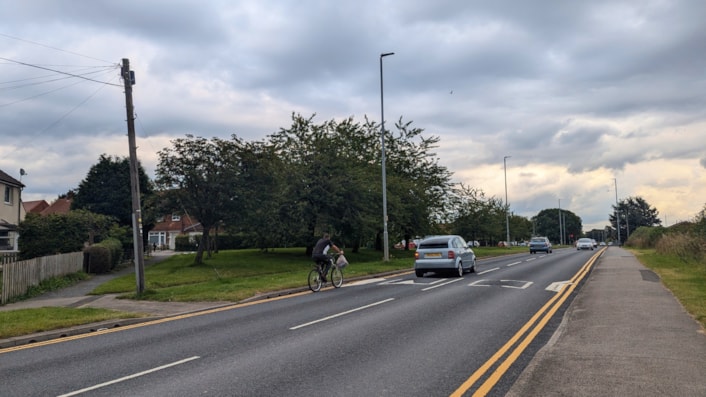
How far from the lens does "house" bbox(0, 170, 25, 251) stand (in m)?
36.5

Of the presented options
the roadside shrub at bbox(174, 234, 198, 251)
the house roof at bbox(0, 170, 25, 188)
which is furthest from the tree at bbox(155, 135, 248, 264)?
the roadside shrub at bbox(174, 234, 198, 251)

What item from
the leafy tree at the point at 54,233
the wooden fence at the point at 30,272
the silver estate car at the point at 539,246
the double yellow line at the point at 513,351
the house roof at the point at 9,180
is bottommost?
the silver estate car at the point at 539,246

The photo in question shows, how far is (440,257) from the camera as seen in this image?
20125 mm

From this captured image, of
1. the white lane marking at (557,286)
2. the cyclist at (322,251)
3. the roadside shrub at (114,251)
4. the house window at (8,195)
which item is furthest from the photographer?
the house window at (8,195)

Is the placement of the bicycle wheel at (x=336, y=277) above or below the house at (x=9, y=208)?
below

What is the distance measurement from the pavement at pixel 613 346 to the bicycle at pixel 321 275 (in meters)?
3.65

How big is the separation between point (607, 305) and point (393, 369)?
23.1 feet

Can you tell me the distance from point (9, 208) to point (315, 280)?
31.9m

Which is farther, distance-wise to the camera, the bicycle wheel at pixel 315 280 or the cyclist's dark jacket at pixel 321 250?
the cyclist's dark jacket at pixel 321 250

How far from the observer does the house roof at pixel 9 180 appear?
36725 mm

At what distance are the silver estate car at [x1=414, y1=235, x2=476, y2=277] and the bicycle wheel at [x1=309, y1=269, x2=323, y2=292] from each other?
17.0 ft

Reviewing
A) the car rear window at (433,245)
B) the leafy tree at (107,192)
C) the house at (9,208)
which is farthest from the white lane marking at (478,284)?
the leafy tree at (107,192)

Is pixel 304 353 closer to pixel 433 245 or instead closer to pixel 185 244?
pixel 433 245

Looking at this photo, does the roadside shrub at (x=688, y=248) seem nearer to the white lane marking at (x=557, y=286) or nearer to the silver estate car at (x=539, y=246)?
the white lane marking at (x=557, y=286)
